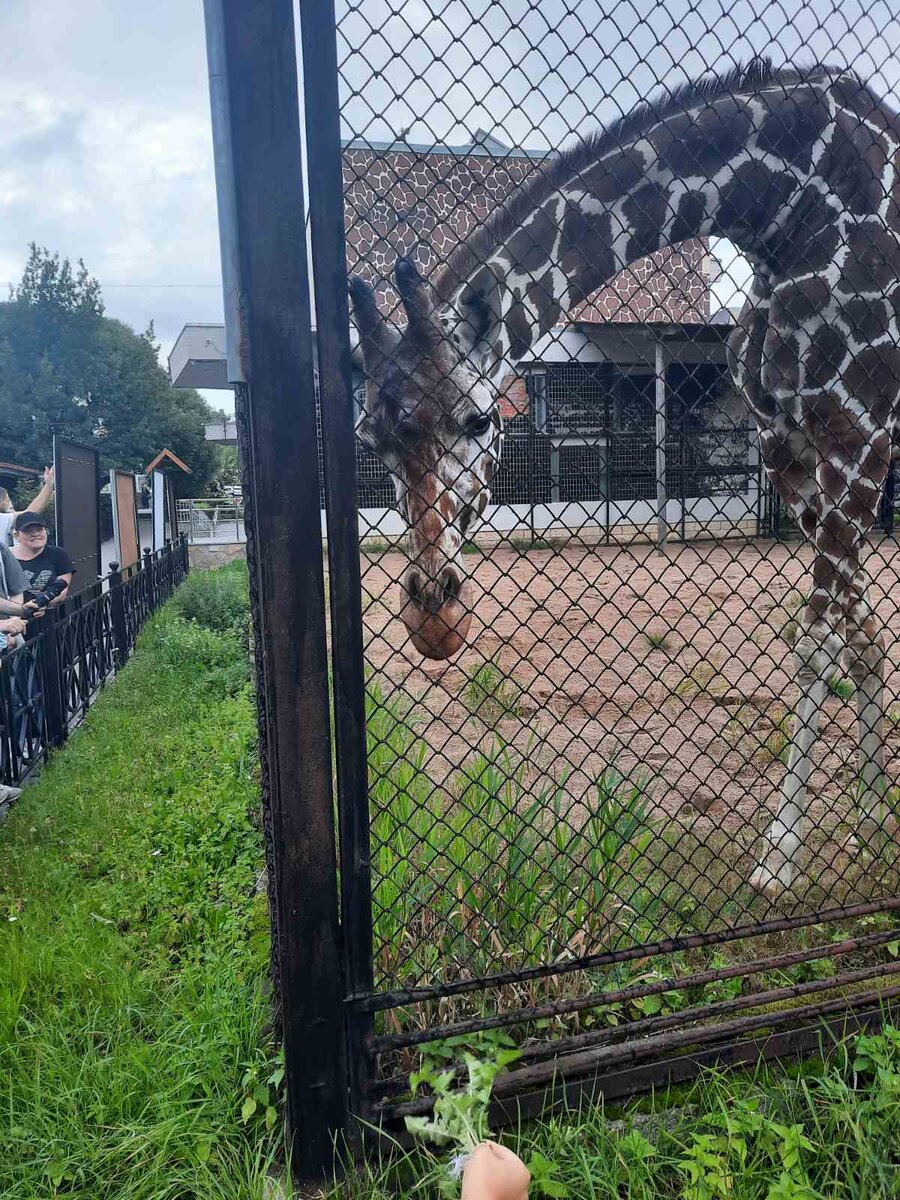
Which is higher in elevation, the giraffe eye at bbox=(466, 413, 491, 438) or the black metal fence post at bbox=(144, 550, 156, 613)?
the giraffe eye at bbox=(466, 413, 491, 438)

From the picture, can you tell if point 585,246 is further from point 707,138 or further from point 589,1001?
point 589,1001

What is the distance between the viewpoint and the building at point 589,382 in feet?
6.42

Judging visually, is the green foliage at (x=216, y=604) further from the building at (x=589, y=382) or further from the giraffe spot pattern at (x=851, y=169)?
the giraffe spot pattern at (x=851, y=169)

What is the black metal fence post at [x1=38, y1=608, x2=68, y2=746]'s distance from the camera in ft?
15.9

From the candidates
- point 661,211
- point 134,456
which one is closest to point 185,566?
point 661,211

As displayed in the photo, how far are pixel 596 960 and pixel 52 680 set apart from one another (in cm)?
405

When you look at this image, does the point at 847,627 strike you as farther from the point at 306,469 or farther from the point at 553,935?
the point at 306,469

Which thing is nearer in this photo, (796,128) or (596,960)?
(596,960)

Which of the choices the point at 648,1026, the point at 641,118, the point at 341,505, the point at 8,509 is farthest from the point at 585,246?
the point at 8,509

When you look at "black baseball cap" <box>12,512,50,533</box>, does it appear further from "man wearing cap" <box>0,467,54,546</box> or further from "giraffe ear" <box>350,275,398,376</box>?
"giraffe ear" <box>350,275,398,376</box>

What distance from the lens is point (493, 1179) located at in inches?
39.3

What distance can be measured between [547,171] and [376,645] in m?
4.25

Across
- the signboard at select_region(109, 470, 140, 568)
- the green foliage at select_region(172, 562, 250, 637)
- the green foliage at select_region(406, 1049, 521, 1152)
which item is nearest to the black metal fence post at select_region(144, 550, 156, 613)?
the signboard at select_region(109, 470, 140, 568)

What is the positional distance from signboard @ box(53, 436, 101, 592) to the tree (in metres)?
26.8
